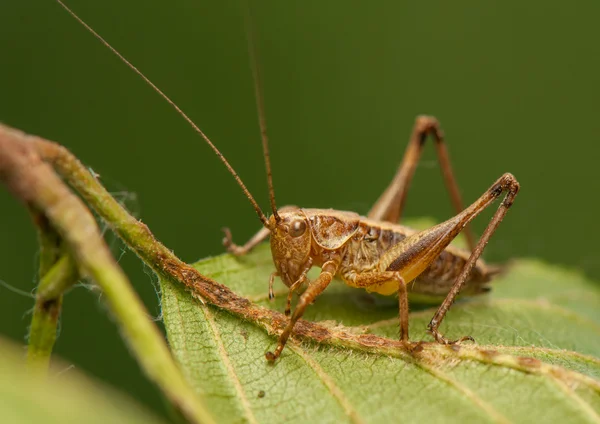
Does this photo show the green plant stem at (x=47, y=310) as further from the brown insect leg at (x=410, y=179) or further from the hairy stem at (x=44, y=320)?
the brown insect leg at (x=410, y=179)

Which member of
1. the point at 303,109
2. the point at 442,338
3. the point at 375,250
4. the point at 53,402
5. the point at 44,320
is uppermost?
the point at 303,109

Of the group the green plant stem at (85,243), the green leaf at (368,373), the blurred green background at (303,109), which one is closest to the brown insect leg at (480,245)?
the green leaf at (368,373)

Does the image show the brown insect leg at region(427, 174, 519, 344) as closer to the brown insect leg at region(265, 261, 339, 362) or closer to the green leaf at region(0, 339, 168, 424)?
the brown insect leg at region(265, 261, 339, 362)

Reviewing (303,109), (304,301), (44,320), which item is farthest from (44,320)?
(303,109)

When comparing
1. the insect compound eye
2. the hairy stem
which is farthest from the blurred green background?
the hairy stem

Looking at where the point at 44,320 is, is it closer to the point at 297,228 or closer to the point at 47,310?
the point at 47,310

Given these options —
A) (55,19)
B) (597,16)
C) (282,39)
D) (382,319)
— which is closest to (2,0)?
(55,19)

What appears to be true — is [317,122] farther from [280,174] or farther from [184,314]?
[184,314]
